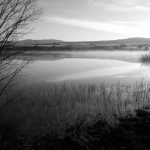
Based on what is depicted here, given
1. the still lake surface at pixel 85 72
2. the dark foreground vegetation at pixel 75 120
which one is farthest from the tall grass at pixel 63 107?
the still lake surface at pixel 85 72

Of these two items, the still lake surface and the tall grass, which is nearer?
the tall grass

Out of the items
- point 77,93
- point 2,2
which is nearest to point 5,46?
point 2,2

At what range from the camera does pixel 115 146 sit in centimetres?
595

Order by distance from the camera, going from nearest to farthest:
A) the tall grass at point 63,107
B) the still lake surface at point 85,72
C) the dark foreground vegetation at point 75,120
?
1. the dark foreground vegetation at point 75,120
2. the tall grass at point 63,107
3. the still lake surface at point 85,72

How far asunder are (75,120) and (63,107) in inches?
69.6

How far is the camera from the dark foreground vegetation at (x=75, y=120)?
616 centimetres

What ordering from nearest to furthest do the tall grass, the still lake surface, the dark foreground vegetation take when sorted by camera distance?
1. the dark foreground vegetation
2. the tall grass
3. the still lake surface

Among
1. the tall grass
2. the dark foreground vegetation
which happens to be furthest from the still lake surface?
the dark foreground vegetation

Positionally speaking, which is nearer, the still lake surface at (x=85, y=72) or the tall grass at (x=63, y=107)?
the tall grass at (x=63, y=107)

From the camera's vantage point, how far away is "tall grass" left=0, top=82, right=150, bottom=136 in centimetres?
798

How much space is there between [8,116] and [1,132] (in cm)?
142

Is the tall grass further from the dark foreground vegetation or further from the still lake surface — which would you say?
the still lake surface

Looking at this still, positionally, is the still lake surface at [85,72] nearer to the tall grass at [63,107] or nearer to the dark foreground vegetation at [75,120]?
the tall grass at [63,107]

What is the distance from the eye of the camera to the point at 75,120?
827cm
